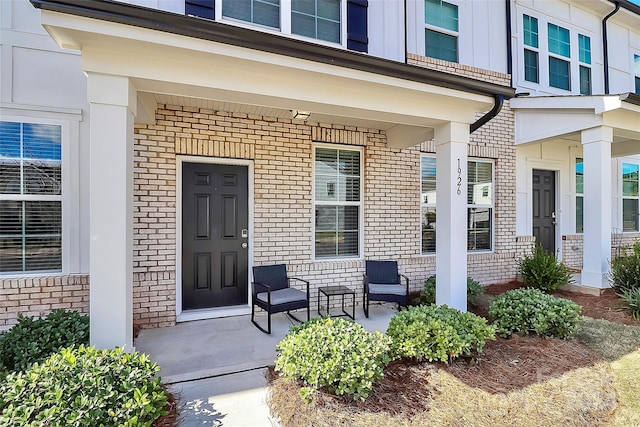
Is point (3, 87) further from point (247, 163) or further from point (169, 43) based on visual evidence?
point (247, 163)

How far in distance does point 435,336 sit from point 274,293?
2018 millimetres

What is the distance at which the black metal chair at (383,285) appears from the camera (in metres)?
4.43

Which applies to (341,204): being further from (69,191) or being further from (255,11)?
(69,191)

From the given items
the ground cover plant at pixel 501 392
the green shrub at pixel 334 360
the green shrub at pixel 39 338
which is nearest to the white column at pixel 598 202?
the ground cover plant at pixel 501 392

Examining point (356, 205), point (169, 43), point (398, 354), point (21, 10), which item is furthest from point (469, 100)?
point (21, 10)

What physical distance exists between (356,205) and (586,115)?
3.98m

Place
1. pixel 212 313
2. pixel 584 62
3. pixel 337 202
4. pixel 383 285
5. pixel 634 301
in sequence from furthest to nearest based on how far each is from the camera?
pixel 584 62
pixel 337 202
pixel 383 285
pixel 212 313
pixel 634 301

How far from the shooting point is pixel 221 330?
12.8 ft

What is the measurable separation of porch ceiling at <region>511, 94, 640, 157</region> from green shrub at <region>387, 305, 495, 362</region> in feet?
13.9

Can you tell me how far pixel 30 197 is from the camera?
353 centimetres

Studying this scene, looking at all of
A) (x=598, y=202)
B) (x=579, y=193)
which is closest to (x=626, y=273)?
(x=598, y=202)

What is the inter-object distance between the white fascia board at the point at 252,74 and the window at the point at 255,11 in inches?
71.7

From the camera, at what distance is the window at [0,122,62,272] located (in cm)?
346

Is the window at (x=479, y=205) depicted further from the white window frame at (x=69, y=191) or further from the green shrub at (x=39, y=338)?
the white window frame at (x=69, y=191)
